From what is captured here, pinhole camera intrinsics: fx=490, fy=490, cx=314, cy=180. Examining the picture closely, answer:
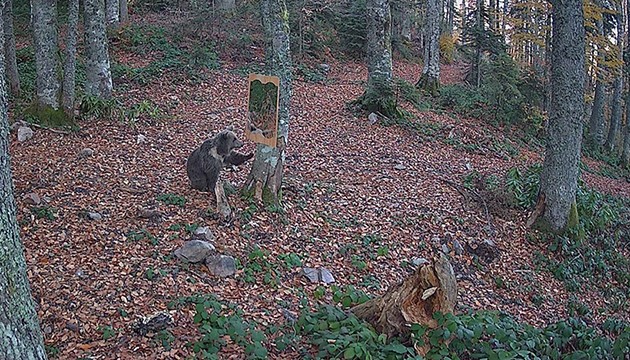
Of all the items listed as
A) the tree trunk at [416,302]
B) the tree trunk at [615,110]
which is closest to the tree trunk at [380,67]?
the tree trunk at [416,302]

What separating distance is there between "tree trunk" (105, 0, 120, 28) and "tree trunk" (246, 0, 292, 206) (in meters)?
11.3

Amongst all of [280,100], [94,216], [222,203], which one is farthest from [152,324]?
[280,100]

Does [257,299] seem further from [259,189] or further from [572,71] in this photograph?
[572,71]

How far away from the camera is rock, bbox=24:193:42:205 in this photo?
5941 millimetres

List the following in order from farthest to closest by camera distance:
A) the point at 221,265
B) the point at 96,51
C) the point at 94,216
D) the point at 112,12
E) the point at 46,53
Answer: the point at 112,12 < the point at 96,51 < the point at 46,53 < the point at 94,216 < the point at 221,265

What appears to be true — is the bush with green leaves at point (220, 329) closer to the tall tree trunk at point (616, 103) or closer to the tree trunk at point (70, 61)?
the tree trunk at point (70, 61)

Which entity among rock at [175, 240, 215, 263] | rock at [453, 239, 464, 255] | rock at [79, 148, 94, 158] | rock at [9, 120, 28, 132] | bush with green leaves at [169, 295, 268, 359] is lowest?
rock at [453, 239, 464, 255]

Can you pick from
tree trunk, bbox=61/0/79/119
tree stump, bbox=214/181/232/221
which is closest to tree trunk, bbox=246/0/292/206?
tree stump, bbox=214/181/232/221

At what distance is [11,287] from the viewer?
8.41 ft

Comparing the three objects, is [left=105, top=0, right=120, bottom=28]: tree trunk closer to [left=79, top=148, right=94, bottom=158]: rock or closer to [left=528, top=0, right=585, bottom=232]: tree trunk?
[left=79, top=148, right=94, bottom=158]: rock

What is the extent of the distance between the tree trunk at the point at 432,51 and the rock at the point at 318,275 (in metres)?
11.3

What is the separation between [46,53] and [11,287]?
7.88m

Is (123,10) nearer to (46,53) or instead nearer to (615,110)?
(46,53)

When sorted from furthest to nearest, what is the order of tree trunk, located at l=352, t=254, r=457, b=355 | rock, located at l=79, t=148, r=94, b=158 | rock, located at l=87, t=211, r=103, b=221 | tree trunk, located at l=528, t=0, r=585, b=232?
1. tree trunk, located at l=528, t=0, r=585, b=232
2. rock, located at l=79, t=148, r=94, b=158
3. rock, located at l=87, t=211, r=103, b=221
4. tree trunk, located at l=352, t=254, r=457, b=355
